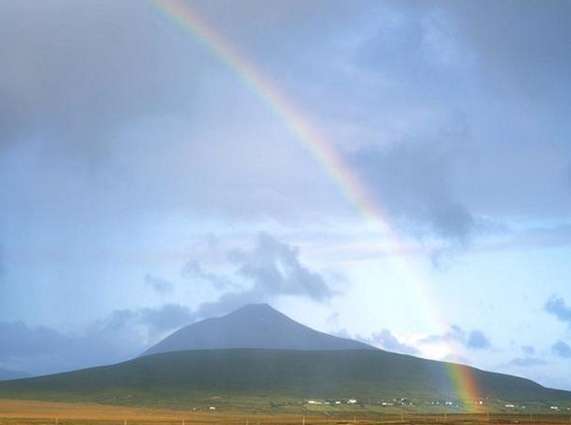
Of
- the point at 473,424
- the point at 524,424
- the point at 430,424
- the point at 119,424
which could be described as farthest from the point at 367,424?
the point at 119,424

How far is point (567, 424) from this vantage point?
5827 inches

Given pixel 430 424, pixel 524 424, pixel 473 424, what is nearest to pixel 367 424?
pixel 430 424

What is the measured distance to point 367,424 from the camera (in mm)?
139875

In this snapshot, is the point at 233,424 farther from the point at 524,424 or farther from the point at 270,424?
the point at 524,424

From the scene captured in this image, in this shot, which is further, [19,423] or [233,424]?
[233,424]

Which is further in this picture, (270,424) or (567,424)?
(567,424)

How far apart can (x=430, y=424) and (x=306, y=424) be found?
23552 millimetres

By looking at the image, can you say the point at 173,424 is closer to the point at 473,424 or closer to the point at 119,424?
the point at 119,424

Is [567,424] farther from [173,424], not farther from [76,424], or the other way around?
[76,424]

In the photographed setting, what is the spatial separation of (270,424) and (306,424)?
10.6 m

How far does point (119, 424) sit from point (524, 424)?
7712 centimetres

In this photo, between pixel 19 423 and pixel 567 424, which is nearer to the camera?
pixel 19 423

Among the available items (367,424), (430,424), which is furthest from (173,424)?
(430,424)

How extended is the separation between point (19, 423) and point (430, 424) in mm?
74804
